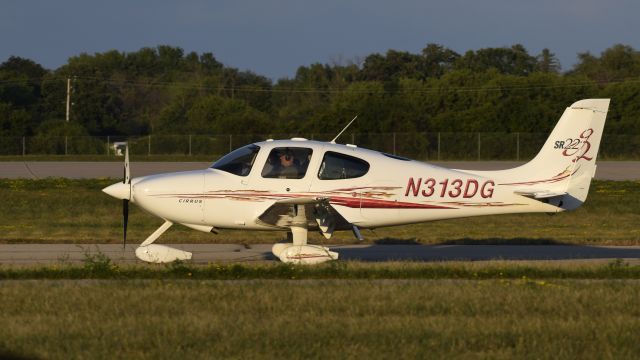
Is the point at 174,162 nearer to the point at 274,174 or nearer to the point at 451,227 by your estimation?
the point at 451,227

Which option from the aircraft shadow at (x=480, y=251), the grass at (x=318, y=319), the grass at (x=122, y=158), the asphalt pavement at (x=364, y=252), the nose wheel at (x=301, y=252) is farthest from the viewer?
the grass at (x=122, y=158)

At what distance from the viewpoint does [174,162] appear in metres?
50.6

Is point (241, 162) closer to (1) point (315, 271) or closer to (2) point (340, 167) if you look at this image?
(2) point (340, 167)

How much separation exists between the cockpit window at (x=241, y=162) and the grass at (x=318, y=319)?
2.82 metres

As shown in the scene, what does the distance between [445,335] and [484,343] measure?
385 millimetres

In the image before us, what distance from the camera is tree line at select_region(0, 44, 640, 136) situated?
6353cm

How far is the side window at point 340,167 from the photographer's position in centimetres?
1507

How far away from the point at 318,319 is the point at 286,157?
5.35 metres

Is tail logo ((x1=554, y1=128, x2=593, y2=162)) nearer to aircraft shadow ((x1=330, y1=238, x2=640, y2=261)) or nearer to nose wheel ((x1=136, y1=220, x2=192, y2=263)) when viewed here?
aircraft shadow ((x1=330, y1=238, x2=640, y2=261))

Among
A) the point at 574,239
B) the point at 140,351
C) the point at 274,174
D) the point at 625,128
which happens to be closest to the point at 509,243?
the point at 574,239

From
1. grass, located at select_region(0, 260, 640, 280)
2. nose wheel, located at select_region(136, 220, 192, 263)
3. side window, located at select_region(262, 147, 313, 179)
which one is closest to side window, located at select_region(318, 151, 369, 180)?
side window, located at select_region(262, 147, 313, 179)

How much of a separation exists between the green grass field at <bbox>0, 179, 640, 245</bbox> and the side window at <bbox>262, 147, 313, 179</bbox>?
4.34m

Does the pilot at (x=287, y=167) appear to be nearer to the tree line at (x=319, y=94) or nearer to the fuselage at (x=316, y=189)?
the fuselage at (x=316, y=189)

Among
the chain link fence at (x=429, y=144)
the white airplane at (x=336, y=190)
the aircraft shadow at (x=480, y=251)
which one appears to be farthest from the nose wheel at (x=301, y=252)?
the chain link fence at (x=429, y=144)
